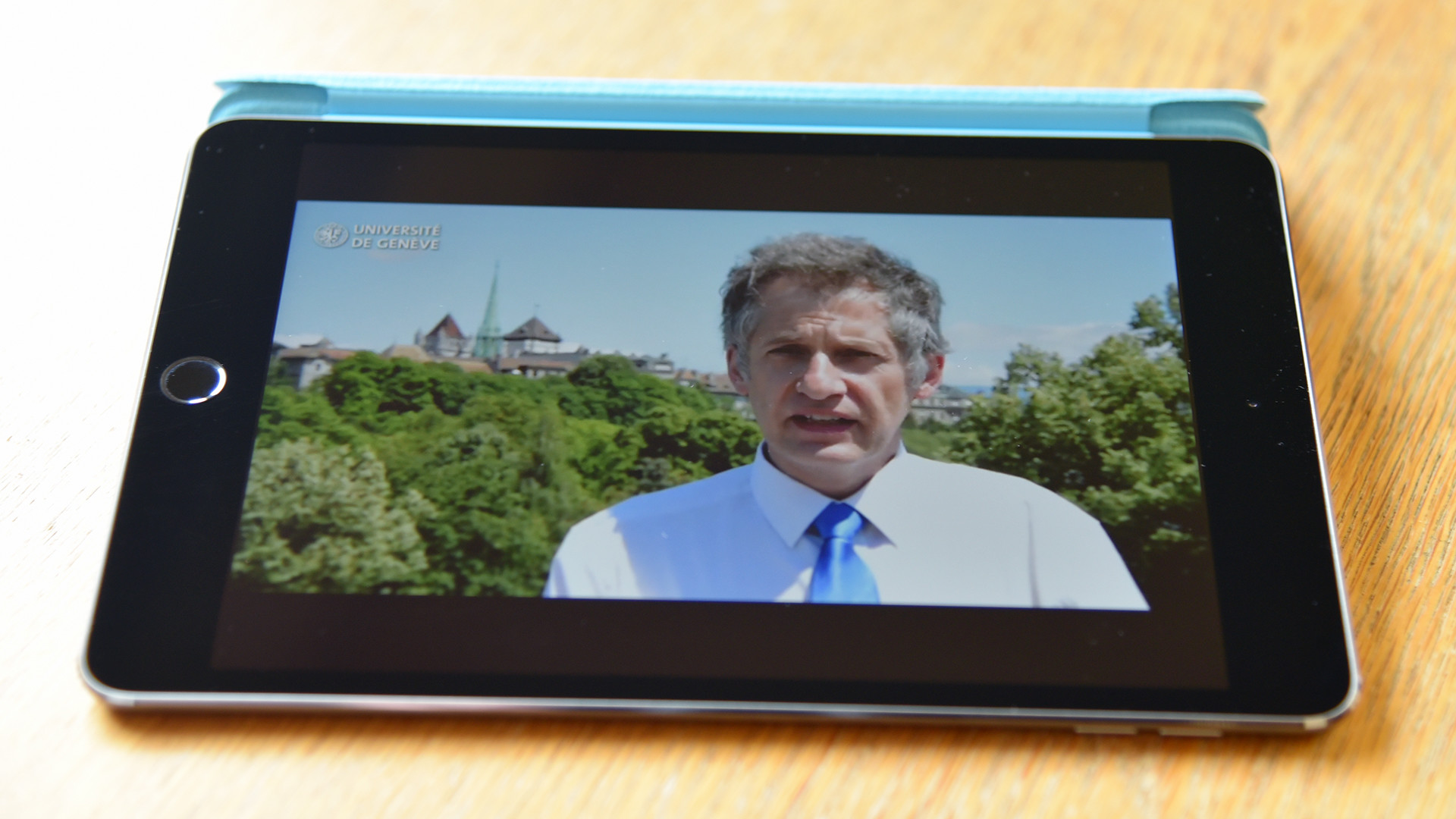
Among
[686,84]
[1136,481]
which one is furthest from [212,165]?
[1136,481]

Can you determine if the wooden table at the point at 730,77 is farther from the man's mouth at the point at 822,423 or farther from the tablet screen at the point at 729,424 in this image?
the man's mouth at the point at 822,423

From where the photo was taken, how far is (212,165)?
1.59 feet

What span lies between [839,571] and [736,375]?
0.37 ft

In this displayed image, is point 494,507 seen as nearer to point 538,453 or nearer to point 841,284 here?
point 538,453

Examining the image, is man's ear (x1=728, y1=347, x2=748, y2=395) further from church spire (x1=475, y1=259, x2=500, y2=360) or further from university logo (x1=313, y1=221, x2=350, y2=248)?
university logo (x1=313, y1=221, x2=350, y2=248)

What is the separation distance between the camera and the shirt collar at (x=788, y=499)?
0.42 metres

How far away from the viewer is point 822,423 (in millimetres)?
452

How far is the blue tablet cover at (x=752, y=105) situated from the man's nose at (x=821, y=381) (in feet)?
0.49

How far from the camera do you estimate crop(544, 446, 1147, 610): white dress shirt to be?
0.40 m

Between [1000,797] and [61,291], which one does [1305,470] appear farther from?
[61,291]

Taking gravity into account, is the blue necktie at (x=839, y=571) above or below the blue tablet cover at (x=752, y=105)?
below

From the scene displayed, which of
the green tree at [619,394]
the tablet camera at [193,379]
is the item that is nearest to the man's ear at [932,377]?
the green tree at [619,394]

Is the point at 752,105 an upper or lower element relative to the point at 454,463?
upper

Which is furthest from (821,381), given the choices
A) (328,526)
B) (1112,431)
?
(328,526)
